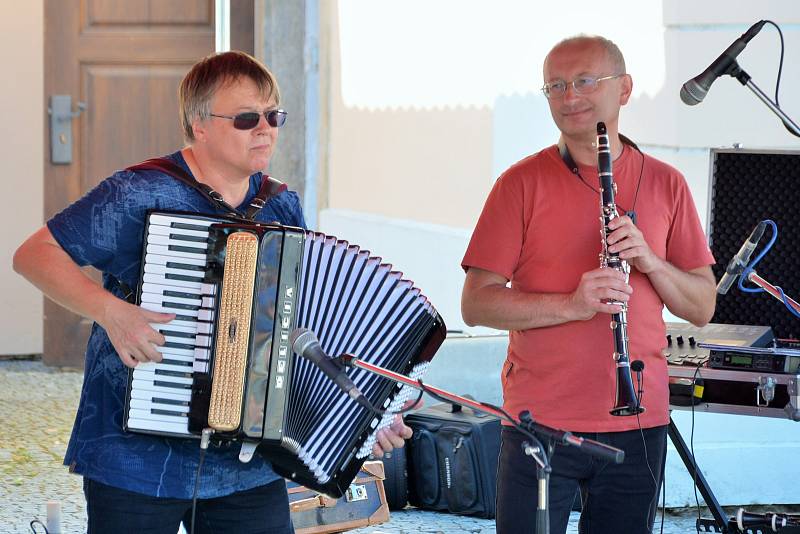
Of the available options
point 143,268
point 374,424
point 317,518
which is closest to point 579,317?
point 374,424

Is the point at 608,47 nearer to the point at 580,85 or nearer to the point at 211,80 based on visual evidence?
the point at 580,85

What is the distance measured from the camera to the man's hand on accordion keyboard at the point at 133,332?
7.41 ft

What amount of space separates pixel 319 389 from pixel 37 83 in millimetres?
5759

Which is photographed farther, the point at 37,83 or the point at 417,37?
the point at 37,83

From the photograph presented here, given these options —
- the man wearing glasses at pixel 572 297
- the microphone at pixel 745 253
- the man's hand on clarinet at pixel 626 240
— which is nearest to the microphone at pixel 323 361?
the man wearing glasses at pixel 572 297

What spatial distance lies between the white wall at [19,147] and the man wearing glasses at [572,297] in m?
5.41

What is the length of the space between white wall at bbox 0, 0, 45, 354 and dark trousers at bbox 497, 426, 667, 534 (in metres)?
5.55

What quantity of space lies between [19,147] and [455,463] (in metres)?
4.13

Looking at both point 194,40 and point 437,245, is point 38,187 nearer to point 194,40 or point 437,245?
point 194,40

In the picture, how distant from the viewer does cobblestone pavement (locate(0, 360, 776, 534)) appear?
4711 mm

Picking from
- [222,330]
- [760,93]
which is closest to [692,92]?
[760,93]

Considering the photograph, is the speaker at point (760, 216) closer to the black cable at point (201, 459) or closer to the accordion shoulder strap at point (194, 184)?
the accordion shoulder strap at point (194, 184)

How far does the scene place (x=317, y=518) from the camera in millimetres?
4461

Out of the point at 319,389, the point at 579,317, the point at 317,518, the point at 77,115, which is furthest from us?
the point at 77,115
